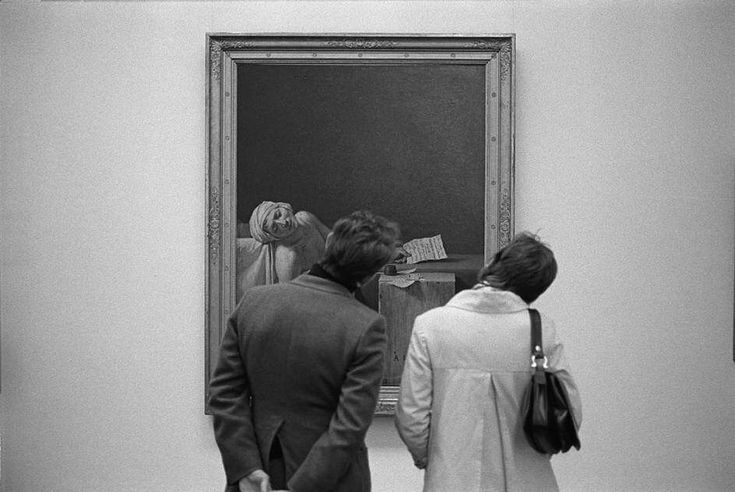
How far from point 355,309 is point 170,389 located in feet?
10.1

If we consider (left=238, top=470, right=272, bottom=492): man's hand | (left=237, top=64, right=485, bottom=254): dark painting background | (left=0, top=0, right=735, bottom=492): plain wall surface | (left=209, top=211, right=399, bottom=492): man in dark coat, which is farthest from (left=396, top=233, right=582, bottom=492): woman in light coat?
(left=0, top=0, right=735, bottom=492): plain wall surface

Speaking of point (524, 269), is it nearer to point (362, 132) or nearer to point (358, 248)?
point (358, 248)

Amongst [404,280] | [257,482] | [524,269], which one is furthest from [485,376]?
[404,280]

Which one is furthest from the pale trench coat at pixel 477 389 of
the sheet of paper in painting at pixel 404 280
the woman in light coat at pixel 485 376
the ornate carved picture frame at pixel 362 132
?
the ornate carved picture frame at pixel 362 132

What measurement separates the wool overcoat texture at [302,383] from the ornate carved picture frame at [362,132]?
248cm

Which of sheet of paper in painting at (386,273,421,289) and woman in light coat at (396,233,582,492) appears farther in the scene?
sheet of paper in painting at (386,273,421,289)

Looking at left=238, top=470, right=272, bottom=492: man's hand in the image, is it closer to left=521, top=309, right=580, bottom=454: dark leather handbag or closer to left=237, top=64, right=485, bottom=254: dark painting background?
left=521, top=309, right=580, bottom=454: dark leather handbag

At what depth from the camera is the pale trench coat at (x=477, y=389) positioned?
3.87 meters

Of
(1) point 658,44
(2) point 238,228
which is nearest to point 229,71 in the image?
(2) point 238,228

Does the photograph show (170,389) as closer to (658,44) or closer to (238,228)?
(238,228)

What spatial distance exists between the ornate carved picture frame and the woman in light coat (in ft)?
7.54

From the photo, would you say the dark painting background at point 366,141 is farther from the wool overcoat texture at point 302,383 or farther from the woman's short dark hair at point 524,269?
the wool overcoat texture at point 302,383

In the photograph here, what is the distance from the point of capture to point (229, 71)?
245 inches

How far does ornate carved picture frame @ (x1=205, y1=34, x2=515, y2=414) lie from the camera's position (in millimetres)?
6195
